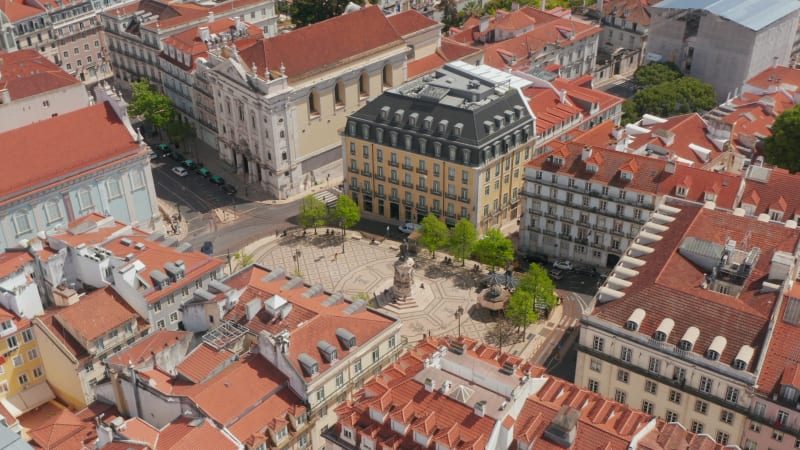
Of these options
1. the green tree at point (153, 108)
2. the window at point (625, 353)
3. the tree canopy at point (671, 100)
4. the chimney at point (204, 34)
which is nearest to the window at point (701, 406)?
the window at point (625, 353)

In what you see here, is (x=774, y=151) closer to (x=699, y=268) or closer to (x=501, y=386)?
(x=699, y=268)

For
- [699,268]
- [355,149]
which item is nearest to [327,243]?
[355,149]

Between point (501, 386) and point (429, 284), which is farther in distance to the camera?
point (429, 284)

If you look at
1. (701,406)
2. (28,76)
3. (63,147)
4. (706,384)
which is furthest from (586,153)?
(28,76)

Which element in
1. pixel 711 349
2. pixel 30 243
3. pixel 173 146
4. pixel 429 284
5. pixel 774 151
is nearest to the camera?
pixel 711 349

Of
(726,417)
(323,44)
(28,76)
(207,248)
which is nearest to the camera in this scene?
(726,417)

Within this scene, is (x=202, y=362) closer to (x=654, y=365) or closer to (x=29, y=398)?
(x=29, y=398)
